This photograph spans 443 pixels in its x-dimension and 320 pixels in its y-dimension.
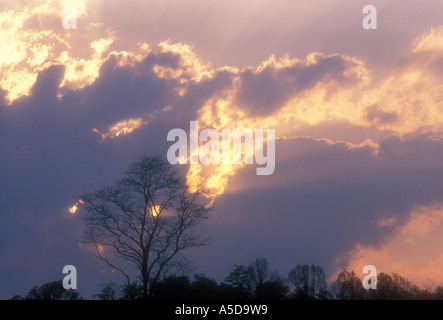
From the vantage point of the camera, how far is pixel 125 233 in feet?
→ 125

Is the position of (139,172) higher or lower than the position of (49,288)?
higher

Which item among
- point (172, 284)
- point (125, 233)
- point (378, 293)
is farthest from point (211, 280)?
point (378, 293)

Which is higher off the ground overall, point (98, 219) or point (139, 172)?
point (139, 172)

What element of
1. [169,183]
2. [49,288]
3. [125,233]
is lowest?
[49,288]
